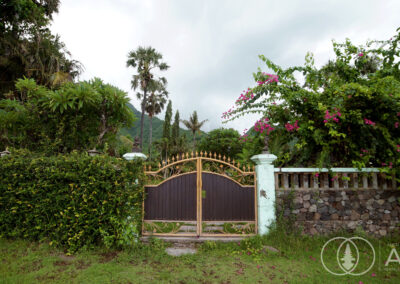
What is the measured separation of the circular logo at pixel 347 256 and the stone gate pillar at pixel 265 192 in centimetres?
112

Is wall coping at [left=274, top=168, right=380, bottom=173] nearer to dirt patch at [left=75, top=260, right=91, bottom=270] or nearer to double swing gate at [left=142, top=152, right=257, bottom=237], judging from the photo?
double swing gate at [left=142, top=152, right=257, bottom=237]

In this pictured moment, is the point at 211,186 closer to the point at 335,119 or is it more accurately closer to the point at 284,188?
the point at 284,188

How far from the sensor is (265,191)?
4.58 metres

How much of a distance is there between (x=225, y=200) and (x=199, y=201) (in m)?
0.58

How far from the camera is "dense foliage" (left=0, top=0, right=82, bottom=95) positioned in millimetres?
8516

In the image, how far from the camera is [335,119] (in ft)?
13.9

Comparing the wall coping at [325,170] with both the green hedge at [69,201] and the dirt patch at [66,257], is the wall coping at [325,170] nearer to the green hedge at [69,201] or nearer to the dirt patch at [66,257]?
the green hedge at [69,201]

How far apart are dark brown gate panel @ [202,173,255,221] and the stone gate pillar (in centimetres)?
19

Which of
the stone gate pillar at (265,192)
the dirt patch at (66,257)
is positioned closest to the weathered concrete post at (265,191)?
the stone gate pillar at (265,192)

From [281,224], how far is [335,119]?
2.46 metres

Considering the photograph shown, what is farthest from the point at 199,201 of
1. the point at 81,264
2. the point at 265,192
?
the point at 81,264

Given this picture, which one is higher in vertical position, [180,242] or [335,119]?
[335,119]

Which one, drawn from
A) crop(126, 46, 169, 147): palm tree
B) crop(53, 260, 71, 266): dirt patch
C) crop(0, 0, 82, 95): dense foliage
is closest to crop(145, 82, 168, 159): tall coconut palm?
crop(126, 46, 169, 147): palm tree

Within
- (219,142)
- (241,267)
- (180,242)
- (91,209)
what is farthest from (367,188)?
(219,142)
